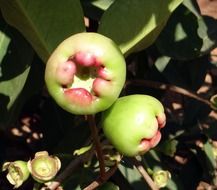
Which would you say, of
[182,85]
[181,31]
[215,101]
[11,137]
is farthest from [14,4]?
[11,137]

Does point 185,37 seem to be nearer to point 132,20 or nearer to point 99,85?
point 132,20

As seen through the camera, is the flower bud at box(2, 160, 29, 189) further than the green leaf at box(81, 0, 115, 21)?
No

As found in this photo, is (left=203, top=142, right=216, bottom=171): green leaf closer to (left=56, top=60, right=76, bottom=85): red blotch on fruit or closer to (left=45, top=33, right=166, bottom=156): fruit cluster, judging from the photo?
(left=45, top=33, right=166, bottom=156): fruit cluster

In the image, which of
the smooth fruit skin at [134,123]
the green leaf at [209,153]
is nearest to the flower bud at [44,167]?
the smooth fruit skin at [134,123]

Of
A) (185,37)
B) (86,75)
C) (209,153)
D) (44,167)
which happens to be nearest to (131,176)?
(209,153)

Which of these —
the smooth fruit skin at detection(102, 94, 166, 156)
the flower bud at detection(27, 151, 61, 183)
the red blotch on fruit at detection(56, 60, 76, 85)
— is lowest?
the flower bud at detection(27, 151, 61, 183)

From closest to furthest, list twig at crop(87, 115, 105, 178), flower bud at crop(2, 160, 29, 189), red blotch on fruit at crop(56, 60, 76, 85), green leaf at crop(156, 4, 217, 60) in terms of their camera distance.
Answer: red blotch on fruit at crop(56, 60, 76, 85)
twig at crop(87, 115, 105, 178)
flower bud at crop(2, 160, 29, 189)
green leaf at crop(156, 4, 217, 60)

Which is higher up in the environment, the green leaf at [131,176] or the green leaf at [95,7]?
the green leaf at [95,7]

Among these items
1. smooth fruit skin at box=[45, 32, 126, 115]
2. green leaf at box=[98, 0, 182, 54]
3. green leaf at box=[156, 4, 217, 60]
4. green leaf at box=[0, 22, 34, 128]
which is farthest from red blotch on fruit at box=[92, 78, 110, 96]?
green leaf at box=[156, 4, 217, 60]

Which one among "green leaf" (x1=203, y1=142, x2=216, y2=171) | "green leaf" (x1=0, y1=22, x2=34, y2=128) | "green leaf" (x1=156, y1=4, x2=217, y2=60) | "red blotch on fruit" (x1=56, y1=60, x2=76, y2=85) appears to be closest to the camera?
"red blotch on fruit" (x1=56, y1=60, x2=76, y2=85)

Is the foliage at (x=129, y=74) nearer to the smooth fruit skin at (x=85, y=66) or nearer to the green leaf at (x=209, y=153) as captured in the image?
the green leaf at (x=209, y=153)
